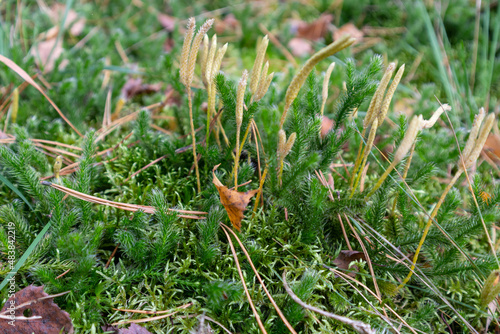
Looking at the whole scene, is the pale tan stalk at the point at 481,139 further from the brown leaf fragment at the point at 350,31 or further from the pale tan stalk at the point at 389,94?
the brown leaf fragment at the point at 350,31

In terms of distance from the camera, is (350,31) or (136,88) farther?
(350,31)

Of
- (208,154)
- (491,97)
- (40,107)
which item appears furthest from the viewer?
(491,97)

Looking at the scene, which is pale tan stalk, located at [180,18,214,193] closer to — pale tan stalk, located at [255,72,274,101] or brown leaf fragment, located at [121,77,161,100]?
pale tan stalk, located at [255,72,274,101]

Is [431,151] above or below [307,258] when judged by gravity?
above

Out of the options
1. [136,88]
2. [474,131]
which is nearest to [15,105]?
[136,88]

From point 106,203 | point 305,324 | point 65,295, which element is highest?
point 106,203

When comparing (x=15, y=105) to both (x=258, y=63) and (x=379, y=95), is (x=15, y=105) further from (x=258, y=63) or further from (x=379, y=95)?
(x=379, y=95)

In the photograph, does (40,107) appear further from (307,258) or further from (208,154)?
(307,258)

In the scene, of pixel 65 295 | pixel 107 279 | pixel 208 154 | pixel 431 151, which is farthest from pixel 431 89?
pixel 65 295
